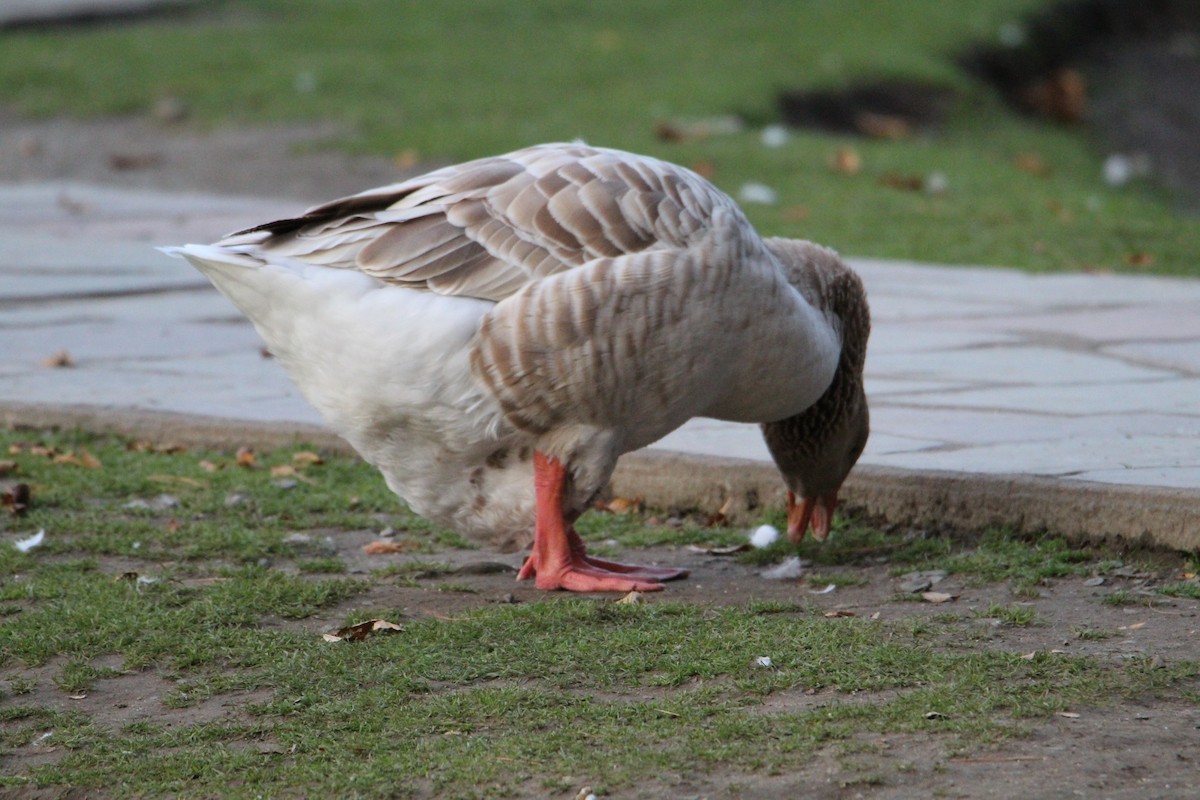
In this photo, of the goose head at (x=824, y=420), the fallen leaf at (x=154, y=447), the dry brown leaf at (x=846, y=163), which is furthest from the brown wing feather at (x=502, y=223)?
the dry brown leaf at (x=846, y=163)

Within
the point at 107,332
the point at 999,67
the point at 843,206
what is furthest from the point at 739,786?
the point at 999,67

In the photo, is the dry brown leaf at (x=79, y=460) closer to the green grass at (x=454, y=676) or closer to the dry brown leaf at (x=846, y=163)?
the green grass at (x=454, y=676)

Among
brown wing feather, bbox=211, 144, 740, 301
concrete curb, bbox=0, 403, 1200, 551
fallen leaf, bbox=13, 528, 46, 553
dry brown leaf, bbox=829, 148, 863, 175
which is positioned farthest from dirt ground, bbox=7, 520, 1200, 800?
dry brown leaf, bbox=829, 148, 863, 175

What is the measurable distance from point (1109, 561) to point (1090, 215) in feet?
19.8

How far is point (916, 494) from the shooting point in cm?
406

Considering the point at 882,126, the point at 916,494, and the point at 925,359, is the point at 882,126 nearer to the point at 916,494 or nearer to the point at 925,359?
the point at 925,359

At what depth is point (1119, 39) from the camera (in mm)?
21547

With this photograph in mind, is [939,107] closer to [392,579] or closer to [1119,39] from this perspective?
[1119,39]

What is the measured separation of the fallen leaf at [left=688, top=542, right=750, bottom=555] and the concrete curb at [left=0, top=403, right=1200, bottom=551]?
232 mm

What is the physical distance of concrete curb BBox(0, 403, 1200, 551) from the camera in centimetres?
371

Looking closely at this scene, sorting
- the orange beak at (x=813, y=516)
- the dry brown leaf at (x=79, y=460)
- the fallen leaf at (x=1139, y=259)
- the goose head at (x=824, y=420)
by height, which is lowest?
the dry brown leaf at (x=79, y=460)

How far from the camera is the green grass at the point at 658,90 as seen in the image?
9.03m

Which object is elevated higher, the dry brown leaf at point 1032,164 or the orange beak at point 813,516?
the dry brown leaf at point 1032,164

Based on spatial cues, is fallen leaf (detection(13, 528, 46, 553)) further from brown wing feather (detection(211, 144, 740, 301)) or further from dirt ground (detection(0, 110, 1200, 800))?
brown wing feather (detection(211, 144, 740, 301))
